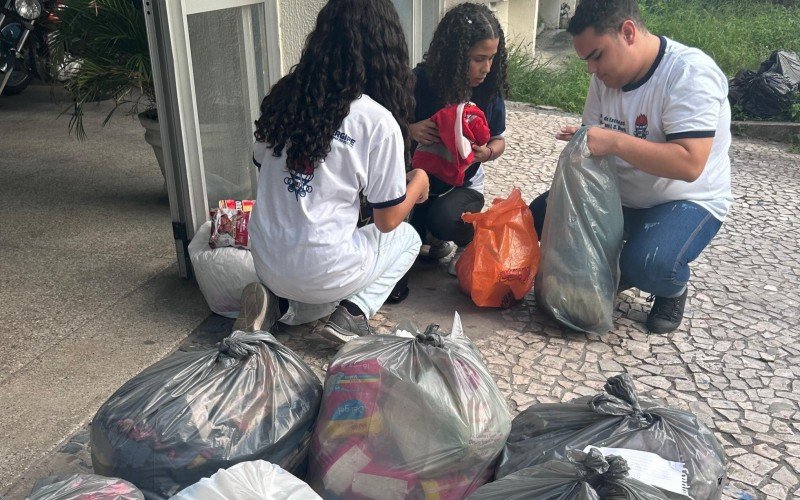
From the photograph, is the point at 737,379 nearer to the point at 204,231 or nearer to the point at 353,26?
the point at 353,26

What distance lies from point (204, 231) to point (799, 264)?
2936mm

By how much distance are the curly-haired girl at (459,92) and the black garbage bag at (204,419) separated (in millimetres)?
1672

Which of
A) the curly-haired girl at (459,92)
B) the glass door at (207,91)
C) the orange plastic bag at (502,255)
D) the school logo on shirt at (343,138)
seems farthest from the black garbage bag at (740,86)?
the school logo on shirt at (343,138)

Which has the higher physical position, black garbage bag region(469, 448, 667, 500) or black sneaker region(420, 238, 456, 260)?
black garbage bag region(469, 448, 667, 500)

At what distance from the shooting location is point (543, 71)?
25.8ft

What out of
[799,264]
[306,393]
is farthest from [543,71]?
[306,393]

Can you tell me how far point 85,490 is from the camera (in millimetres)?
1643

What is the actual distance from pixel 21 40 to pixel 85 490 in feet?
19.8

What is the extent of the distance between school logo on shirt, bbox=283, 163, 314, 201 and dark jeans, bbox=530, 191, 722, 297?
1.37 metres

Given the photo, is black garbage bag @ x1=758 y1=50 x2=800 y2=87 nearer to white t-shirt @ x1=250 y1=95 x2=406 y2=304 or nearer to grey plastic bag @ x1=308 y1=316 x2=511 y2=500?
white t-shirt @ x1=250 y1=95 x2=406 y2=304

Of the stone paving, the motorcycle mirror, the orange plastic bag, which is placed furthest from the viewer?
the motorcycle mirror

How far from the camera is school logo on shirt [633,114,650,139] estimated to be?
308 cm

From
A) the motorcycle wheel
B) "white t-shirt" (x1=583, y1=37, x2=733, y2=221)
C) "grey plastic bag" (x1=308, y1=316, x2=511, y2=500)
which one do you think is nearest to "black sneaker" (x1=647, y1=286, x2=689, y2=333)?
"white t-shirt" (x1=583, y1=37, x2=733, y2=221)

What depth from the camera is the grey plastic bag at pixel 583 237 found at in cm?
305
